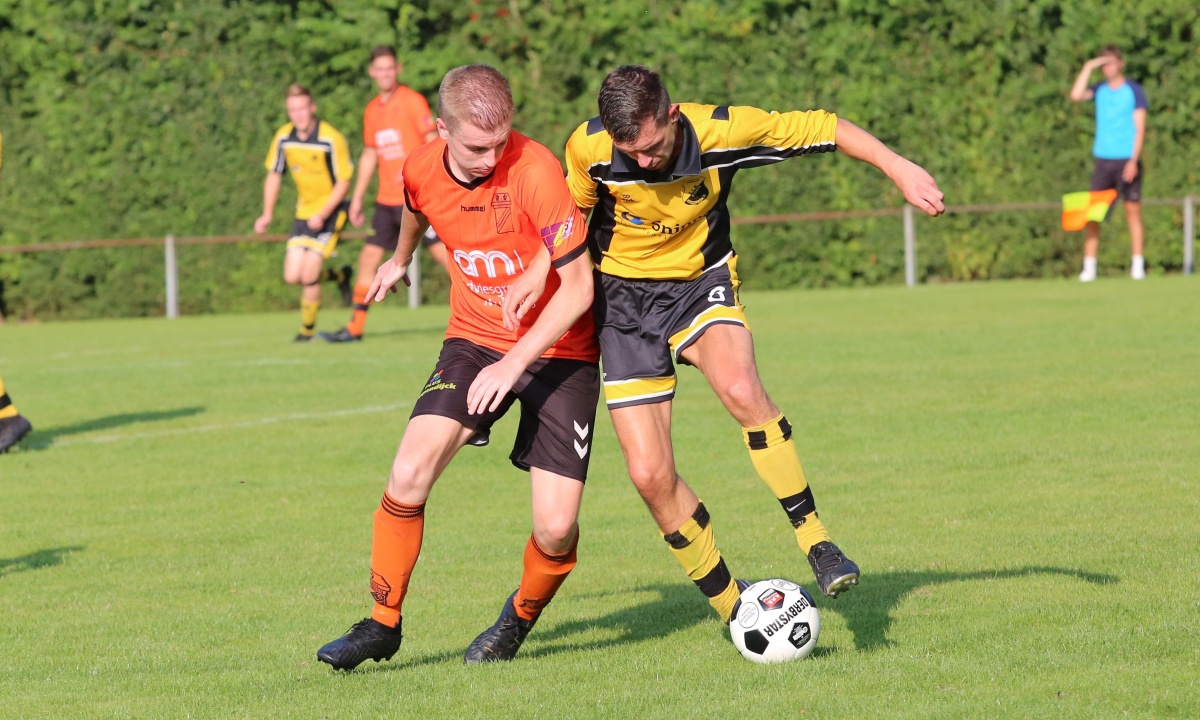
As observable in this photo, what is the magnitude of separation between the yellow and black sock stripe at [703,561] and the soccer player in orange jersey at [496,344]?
0.38 meters

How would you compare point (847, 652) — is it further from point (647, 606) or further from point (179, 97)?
point (179, 97)

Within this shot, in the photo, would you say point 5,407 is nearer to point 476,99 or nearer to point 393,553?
point 393,553

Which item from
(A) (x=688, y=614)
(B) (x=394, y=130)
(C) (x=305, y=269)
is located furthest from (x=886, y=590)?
(C) (x=305, y=269)

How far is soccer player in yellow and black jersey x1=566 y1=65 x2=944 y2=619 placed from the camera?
5.52 meters

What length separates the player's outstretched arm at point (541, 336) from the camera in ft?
16.5

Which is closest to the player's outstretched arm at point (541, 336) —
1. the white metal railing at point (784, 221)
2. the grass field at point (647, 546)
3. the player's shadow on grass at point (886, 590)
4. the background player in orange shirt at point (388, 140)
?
the grass field at point (647, 546)

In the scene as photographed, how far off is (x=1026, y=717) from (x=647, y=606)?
2.17 meters

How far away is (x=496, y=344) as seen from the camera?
223 inches

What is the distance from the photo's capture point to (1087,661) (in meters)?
5.02

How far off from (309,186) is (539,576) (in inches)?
470

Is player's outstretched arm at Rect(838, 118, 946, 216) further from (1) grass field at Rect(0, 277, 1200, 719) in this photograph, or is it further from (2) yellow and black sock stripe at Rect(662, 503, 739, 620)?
(1) grass field at Rect(0, 277, 1200, 719)

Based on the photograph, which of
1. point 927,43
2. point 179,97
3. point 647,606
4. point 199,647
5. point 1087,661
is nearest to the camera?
point 1087,661

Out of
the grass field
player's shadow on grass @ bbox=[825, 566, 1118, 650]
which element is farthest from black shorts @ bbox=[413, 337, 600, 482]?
player's shadow on grass @ bbox=[825, 566, 1118, 650]

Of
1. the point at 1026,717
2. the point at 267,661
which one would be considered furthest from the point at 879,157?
the point at 267,661
